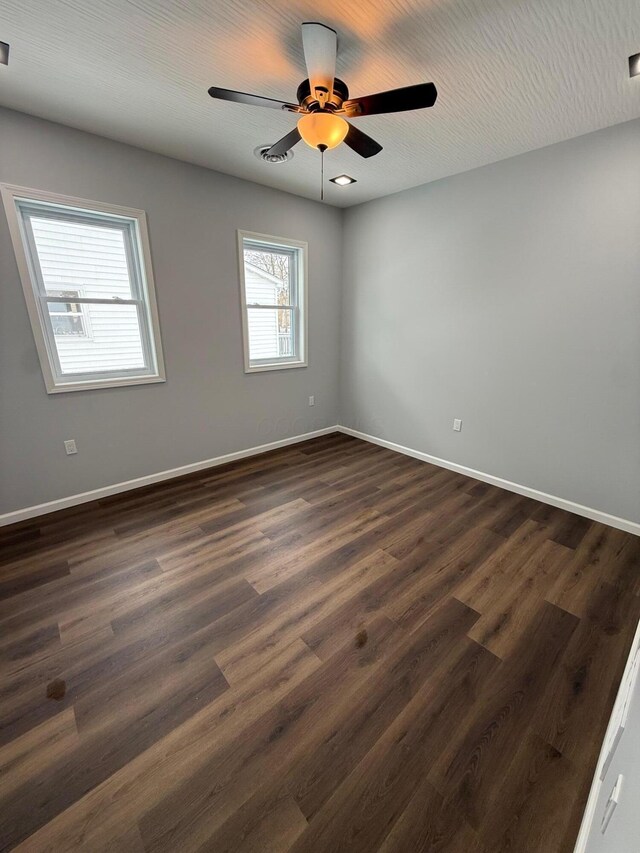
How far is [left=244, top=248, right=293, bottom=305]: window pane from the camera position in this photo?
358 cm

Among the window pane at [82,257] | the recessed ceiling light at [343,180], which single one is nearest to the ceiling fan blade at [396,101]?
the recessed ceiling light at [343,180]

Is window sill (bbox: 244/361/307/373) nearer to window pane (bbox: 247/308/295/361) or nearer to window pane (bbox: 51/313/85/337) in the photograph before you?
window pane (bbox: 247/308/295/361)

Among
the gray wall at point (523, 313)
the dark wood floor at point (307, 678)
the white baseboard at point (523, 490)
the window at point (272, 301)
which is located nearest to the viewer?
the dark wood floor at point (307, 678)

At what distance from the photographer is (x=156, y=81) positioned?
6.13 ft

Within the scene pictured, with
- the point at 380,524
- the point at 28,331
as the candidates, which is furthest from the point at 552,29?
the point at 28,331

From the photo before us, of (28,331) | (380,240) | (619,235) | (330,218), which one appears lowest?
(28,331)

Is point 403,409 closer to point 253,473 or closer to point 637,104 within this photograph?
point 253,473

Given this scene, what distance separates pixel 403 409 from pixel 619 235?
2224 millimetres

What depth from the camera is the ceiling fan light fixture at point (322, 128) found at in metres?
1.57

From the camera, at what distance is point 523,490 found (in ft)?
10.00

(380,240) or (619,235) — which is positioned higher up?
(380,240)

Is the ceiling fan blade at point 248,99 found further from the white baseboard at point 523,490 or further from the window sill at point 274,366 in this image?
the white baseboard at point 523,490

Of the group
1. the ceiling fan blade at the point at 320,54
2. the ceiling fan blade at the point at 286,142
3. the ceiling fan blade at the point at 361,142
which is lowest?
the ceiling fan blade at the point at 361,142

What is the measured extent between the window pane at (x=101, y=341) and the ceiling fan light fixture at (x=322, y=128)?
203 cm
